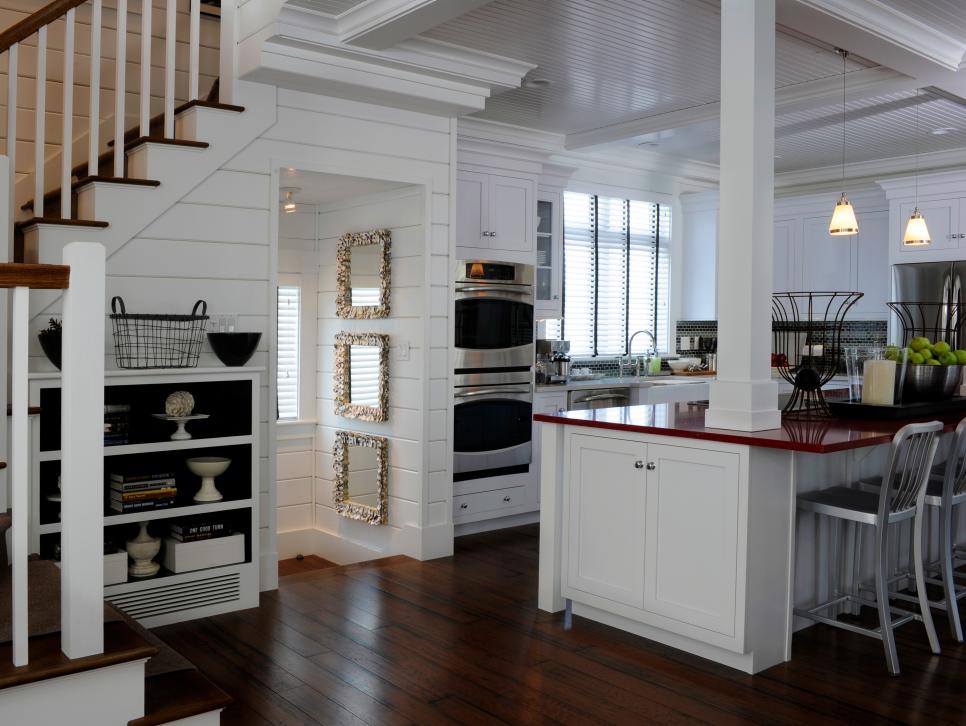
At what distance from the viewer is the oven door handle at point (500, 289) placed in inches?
219

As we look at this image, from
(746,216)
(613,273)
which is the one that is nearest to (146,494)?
(746,216)

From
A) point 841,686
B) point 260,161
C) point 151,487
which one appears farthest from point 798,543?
point 260,161

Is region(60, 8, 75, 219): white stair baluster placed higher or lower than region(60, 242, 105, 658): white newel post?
higher

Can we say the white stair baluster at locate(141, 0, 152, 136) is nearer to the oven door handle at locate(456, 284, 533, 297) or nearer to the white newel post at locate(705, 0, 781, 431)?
the oven door handle at locate(456, 284, 533, 297)

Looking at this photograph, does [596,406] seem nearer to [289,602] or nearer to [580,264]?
[580,264]

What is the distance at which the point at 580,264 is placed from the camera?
7.33 meters

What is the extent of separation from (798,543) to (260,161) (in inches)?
118

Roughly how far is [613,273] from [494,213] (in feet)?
6.35

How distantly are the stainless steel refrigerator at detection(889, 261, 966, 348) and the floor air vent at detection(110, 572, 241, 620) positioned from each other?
5.24 meters

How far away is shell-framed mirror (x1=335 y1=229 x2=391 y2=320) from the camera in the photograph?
17.4 ft

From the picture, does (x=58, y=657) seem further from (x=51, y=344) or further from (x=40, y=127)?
(x=40, y=127)

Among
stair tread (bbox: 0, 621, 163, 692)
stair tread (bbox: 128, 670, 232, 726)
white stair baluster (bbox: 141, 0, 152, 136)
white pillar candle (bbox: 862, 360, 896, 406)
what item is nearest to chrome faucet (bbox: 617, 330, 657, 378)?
white pillar candle (bbox: 862, 360, 896, 406)

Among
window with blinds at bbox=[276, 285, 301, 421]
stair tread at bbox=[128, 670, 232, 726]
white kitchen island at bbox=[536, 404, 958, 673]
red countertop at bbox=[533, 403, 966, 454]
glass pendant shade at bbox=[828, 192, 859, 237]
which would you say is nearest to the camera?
stair tread at bbox=[128, 670, 232, 726]

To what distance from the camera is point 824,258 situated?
290 inches
